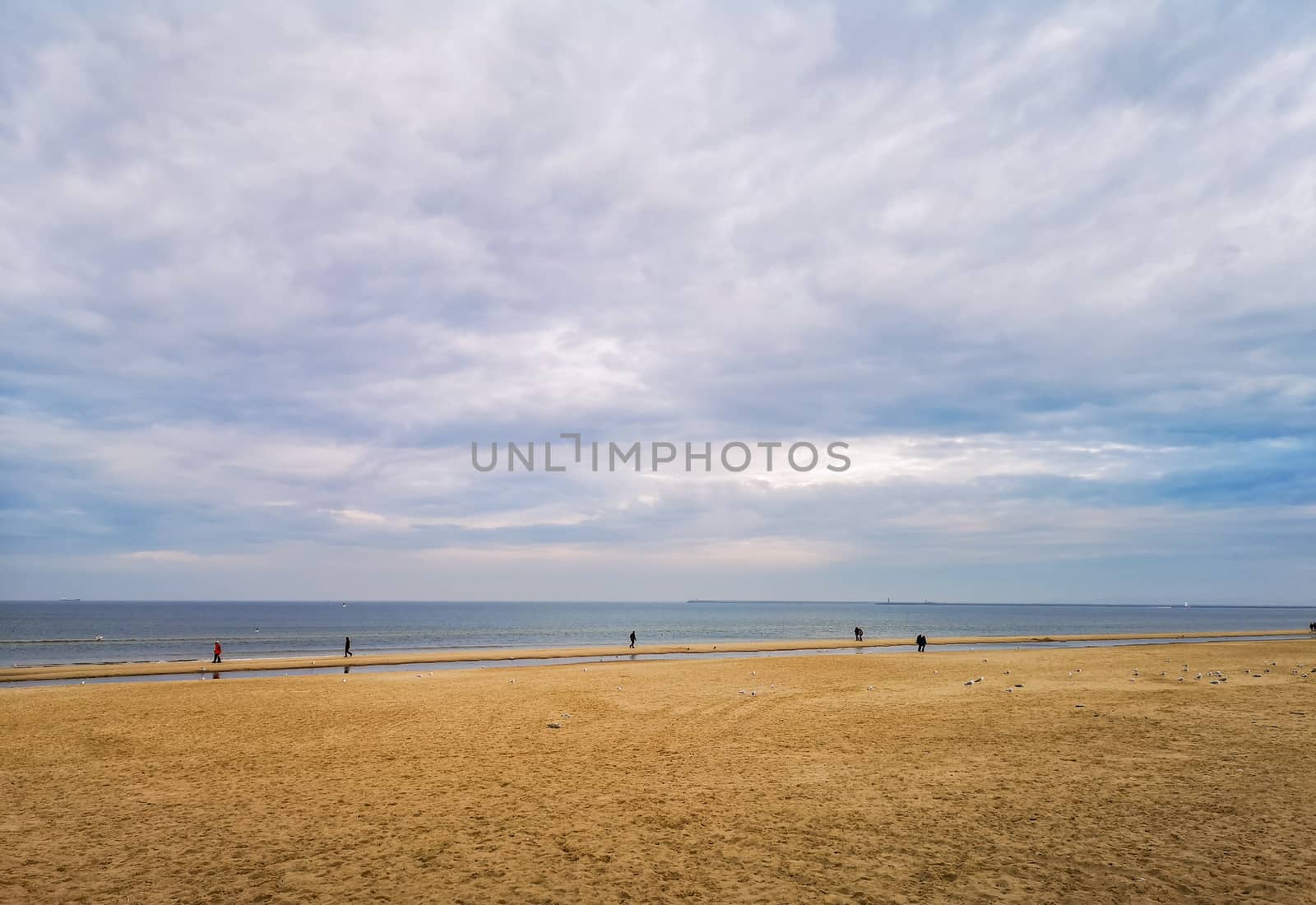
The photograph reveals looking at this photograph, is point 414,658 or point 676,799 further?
point 414,658

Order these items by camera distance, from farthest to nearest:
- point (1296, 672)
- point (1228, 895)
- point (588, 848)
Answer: point (1296, 672) → point (588, 848) → point (1228, 895)

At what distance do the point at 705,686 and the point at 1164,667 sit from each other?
24603 mm

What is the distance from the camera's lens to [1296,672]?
32594 mm

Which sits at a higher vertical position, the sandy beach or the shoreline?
the sandy beach

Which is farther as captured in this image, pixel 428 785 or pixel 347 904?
pixel 428 785

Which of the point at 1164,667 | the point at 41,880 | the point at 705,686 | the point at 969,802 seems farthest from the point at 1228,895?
the point at 1164,667

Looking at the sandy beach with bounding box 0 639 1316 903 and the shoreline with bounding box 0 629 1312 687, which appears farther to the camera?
the shoreline with bounding box 0 629 1312 687

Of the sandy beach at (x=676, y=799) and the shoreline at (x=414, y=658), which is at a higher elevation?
the sandy beach at (x=676, y=799)

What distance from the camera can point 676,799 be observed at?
13.7 m

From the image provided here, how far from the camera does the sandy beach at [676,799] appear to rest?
32.2ft

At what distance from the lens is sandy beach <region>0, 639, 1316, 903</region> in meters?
9.83

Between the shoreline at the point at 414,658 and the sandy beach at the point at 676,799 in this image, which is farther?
the shoreline at the point at 414,658

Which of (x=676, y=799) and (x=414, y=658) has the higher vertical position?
(x=676, y=799)

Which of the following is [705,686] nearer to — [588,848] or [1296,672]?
[588,848]
